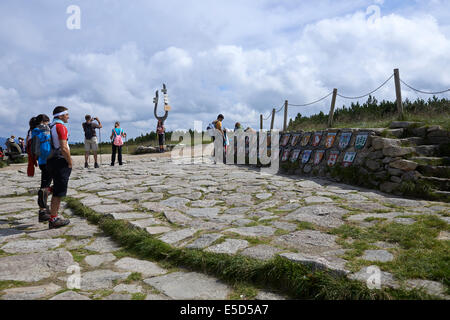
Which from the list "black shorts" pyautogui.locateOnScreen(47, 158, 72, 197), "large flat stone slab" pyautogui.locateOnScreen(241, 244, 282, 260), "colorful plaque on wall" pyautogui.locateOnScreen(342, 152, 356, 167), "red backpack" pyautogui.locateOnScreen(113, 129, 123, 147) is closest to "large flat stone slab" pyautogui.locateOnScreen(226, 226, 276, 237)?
"large flat stone slab" pyautogui.locateOnScreen(241, 244, 282, 260)

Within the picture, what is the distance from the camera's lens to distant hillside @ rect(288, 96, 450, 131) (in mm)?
9413

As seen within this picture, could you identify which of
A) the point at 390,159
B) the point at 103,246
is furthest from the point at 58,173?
the point at 390,159

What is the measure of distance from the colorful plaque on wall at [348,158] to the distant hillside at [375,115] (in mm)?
1529

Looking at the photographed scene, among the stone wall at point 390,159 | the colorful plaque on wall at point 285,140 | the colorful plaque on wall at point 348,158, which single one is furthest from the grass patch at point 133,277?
the colorful plaque on wall at point 285,140

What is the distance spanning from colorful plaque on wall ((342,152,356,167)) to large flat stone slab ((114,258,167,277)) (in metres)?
6.07

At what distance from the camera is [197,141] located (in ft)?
78.3

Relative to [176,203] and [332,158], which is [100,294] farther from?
[332,158]

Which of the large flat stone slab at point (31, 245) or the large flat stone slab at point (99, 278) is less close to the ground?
the large flat stone slab at point (31, 245)

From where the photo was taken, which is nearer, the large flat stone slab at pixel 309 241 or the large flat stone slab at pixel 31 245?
the large flat stone slab at pixel 309 241

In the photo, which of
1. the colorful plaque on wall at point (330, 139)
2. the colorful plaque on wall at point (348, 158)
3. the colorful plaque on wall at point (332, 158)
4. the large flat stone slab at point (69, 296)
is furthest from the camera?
the colorful plaque on wall at point (330, 139)

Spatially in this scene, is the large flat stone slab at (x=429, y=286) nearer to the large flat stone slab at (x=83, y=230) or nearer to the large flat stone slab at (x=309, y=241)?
the large flat stone slab at (x=309, y=241)

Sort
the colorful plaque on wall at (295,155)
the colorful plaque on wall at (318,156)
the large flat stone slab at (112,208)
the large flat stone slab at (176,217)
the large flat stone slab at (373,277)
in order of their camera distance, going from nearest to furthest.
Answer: the large flat stone slab at (373,277), the large flat stone slab at (176,217), the large flat stone slab at (112,208), the colorful plaque on wall at (318,156), the colorful plaque on wall at (295,155)

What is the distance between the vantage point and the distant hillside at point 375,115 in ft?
30.9

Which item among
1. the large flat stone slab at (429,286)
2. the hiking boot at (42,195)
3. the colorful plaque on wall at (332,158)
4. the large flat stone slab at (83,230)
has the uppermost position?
the colorful plaque on wall at (332,158)
